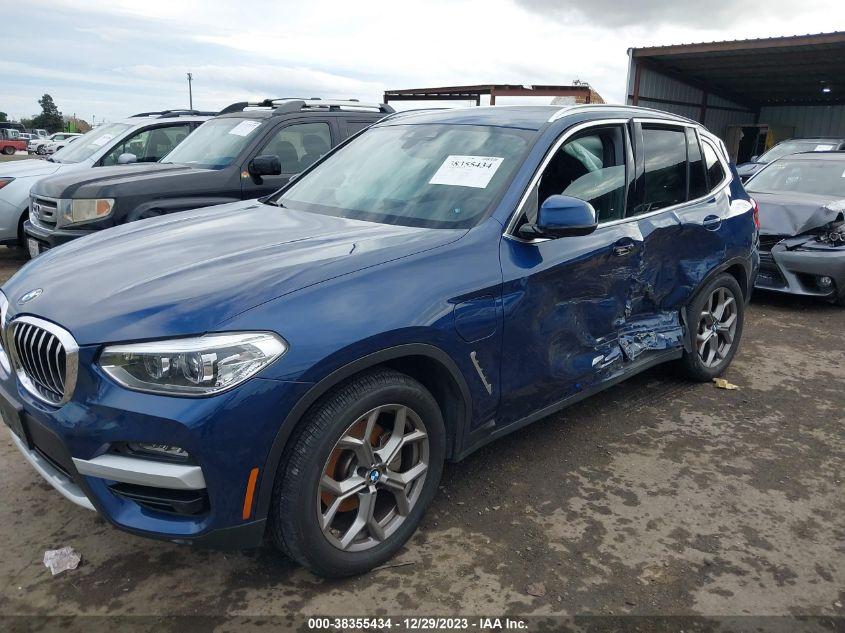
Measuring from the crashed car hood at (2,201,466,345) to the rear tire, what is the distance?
2.22 meters

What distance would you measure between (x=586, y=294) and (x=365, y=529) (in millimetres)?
1541

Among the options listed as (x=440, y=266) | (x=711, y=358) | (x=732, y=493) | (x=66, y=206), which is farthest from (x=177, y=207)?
(x=732, y=493)

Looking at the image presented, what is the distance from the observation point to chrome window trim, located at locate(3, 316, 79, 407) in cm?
218

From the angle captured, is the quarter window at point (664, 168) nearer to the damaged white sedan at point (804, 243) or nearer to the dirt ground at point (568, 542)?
the dirt ground at point (568, 542)

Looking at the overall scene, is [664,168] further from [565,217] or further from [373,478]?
[373,478]

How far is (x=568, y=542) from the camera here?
2.83 meters

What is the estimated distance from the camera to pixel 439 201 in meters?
3.10

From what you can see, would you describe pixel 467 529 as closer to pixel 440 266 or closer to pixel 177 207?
pixel 440 266

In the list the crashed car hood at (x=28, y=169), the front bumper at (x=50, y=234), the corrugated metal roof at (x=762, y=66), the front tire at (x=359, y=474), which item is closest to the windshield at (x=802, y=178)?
the front tire at (x=359, y=474)

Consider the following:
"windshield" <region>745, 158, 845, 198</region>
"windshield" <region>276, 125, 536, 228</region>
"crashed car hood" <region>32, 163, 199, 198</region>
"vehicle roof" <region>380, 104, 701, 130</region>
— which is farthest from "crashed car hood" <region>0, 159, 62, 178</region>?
"windshield" <region>745, 158, 845, 198</region>

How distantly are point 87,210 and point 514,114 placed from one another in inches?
164

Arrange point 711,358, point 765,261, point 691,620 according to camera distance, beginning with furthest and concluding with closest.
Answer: point 765,261 < point 711,358 < point 691,620

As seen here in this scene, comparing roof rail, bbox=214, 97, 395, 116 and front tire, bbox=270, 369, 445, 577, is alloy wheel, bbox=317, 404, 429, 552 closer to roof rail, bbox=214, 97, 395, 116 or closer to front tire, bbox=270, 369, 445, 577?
front tire, bbox=270, 369, 445, 577

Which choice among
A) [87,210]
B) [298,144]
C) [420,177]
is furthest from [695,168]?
[87,210]
